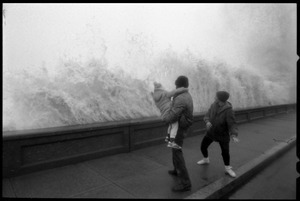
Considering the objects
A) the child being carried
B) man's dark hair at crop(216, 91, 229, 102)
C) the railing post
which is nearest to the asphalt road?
the child being carried

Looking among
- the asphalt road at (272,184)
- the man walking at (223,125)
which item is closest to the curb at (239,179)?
the asphalt road at (272,184)

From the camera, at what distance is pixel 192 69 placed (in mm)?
11984

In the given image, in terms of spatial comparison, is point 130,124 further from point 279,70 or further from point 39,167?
point 279,70

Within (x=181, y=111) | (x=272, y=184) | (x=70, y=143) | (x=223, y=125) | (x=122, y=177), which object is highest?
(x=181, y=111)

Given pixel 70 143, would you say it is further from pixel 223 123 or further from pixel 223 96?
pixel 223 96

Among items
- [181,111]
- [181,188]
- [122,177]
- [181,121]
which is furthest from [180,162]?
[122,177]

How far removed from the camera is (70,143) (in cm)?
454

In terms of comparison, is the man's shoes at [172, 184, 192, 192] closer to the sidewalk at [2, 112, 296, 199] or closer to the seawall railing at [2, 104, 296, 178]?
the sidewalk at [2, 112, 296, 199]

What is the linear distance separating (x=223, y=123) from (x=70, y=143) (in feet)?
10.2

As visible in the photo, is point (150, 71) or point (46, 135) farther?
point (150, 71)

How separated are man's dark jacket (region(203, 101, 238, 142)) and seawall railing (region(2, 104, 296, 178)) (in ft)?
6.87

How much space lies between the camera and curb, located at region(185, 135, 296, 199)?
3.43 meters

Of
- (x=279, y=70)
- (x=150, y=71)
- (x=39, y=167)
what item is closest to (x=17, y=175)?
(x=39, y=167)

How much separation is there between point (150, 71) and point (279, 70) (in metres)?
33.7
